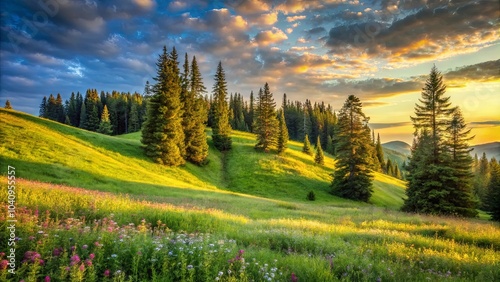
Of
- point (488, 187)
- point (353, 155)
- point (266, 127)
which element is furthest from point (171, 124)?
point (488, 187)

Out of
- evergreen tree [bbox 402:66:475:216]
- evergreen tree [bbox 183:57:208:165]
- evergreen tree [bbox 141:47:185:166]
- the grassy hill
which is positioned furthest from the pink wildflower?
evergreen tree [bbox 183:57:208:165]

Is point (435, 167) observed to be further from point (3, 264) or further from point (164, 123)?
point (164, 123)

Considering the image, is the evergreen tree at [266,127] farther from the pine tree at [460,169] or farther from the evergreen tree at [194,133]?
the pine tree at [460,169]

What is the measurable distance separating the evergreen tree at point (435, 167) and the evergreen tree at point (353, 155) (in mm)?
14741

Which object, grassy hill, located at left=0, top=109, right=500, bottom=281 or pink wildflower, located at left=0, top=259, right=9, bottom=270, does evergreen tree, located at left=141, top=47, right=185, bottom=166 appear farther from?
pink wildflower, located at left=0, top=259, right=9, bottom=270

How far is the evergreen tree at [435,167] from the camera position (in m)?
27.8

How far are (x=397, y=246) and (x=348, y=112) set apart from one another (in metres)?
43.7

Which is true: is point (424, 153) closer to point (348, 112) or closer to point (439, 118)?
point (439, 118)

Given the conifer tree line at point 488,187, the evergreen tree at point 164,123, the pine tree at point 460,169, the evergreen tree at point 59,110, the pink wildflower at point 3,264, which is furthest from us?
the evergreen tree at point 59,110

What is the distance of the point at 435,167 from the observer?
92.3 ft

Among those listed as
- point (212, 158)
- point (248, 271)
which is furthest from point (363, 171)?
point (248, 271)

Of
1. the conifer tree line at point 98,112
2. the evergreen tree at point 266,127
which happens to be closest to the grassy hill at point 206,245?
the evergreen tree at point 266,127

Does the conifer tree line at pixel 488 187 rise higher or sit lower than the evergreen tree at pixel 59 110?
lower

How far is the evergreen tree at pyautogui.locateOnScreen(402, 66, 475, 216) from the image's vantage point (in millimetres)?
27812
